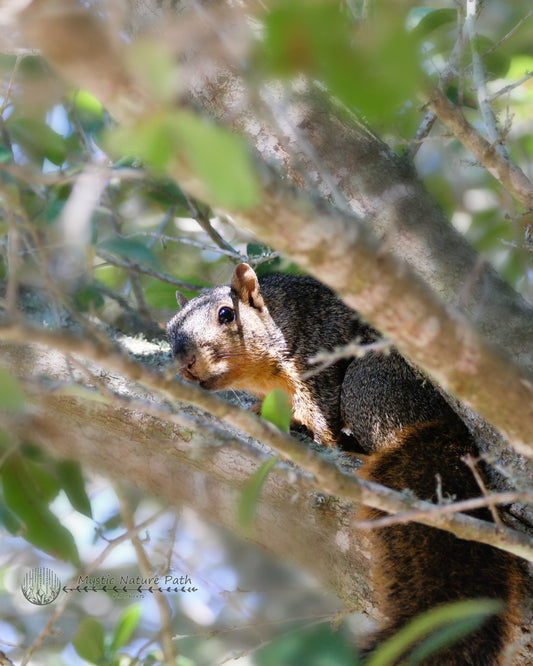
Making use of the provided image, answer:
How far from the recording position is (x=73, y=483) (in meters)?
2.53

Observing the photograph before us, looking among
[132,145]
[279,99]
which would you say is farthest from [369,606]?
[132,145]

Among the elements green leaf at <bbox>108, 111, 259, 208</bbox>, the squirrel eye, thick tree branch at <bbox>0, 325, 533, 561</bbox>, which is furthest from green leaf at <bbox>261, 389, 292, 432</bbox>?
the squirrel eye

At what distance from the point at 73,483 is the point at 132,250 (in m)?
1.39

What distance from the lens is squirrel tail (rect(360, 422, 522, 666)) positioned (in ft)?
5.85

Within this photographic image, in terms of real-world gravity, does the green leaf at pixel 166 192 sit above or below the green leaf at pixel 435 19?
below

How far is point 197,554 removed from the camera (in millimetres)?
3936

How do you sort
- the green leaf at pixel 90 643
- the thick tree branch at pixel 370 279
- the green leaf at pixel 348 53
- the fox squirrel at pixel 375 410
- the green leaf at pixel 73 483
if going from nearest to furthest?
1. the green leaf at pixel 348 53
2. the thick tree branch at pixel 370 279
3. the fox squirrel at pixel 375 410
4. the green leaf at pixel 90 643
5. the green leaf at pixel 73 483

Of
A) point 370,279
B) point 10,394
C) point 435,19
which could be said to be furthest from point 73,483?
point 435,19

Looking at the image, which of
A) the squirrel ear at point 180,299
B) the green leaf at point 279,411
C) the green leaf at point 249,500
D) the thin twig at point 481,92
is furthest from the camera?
the squirrel ear at point 180,299

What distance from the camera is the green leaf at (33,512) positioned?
237cm

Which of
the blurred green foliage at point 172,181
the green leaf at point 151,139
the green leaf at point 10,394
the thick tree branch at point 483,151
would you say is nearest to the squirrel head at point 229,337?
the blurred green foliage at point 172,181

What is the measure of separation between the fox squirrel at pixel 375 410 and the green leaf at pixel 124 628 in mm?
921

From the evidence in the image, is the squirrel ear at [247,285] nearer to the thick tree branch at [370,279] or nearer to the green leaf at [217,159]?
the thick tree branch at [370,279]

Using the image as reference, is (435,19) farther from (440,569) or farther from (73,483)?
(73,483)
